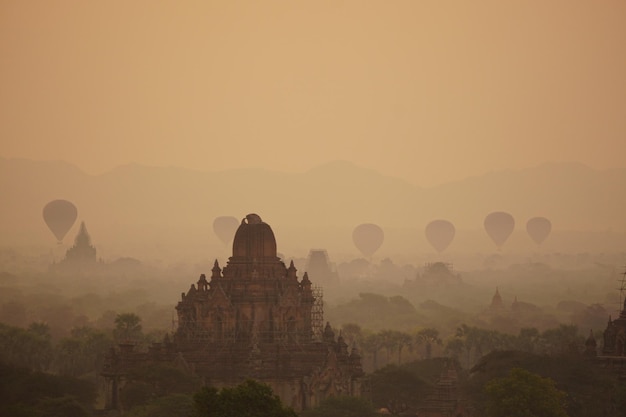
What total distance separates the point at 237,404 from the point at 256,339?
2869 cm

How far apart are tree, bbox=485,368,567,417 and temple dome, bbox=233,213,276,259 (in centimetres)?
1623

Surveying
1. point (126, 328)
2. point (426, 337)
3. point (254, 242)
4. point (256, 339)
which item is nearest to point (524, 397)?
point (256, 339)

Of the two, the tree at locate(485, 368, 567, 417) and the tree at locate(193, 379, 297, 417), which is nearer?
the tree at locate(193, 379, 297, 417)

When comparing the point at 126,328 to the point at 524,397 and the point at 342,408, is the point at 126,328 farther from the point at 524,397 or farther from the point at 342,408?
the point at 524,397

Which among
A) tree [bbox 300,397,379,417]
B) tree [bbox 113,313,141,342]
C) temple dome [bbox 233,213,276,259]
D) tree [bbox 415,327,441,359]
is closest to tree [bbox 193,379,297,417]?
tree [bbox 300,397,379,417]

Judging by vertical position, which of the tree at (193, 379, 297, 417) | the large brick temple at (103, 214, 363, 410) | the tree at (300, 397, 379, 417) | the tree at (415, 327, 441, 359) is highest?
the tree at (415, 327, 441, 359)

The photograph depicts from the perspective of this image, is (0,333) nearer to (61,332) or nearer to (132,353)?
(61,332)

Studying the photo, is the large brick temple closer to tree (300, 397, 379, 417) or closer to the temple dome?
the temple dome

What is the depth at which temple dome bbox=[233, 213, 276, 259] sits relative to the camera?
104125 mm

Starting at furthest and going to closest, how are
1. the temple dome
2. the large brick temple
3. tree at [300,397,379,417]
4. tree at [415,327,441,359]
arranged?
tree at [415,327,441,359] → the temple dome → the large brick temple → tree at [300,397,379,417]

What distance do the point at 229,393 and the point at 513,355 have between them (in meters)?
48.1

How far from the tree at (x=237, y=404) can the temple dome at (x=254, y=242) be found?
32305 millimetres

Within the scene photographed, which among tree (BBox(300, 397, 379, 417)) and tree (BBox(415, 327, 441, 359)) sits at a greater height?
tree (BBox(415, 327, 441, 359))

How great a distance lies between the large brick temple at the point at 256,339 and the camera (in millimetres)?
98312
